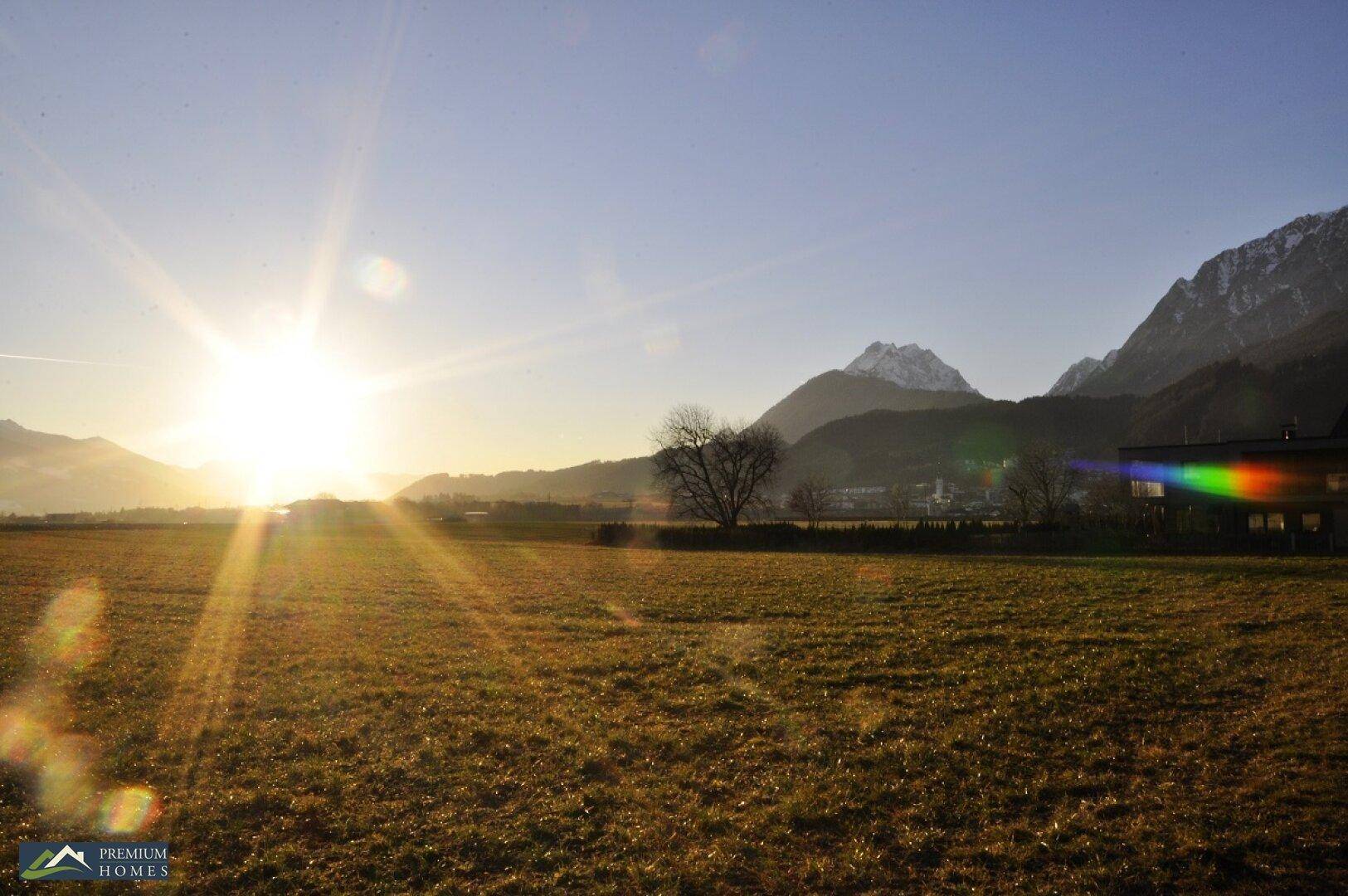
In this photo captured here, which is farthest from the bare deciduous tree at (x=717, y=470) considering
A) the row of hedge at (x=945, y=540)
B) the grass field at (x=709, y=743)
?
the grass field at (x=709, y=743)

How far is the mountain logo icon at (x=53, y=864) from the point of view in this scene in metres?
8.70

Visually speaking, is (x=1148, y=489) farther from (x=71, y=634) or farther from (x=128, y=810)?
(x=128, y=810)

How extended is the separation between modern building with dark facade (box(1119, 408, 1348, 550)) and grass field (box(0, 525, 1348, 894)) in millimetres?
45305

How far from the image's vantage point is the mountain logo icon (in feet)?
28.6

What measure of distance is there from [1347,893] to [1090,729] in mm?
5236

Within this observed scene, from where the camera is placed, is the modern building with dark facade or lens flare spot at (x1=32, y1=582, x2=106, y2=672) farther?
the modern building with dark facade

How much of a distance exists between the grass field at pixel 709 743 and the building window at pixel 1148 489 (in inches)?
2061

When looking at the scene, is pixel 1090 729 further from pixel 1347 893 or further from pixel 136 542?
pixel 136 542

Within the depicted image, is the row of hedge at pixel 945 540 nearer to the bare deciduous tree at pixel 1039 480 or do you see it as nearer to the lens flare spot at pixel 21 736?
the bare deciduous tree at pixel 1039 480

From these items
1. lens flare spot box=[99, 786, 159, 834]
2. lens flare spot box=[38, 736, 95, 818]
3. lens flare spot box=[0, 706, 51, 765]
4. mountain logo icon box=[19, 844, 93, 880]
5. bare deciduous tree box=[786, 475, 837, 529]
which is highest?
bare deciduous tree box=[786, 475, 837, 529]

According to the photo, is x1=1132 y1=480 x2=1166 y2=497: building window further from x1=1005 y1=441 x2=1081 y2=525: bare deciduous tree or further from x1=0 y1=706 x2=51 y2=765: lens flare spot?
x1=0 y1=706 x2=51 y2=765: lens flare spot

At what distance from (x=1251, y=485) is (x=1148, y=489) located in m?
10.5

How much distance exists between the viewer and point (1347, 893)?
7.59 metres

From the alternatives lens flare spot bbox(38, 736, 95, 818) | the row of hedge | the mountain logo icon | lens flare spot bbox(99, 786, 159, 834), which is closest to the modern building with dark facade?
the row of hedge
